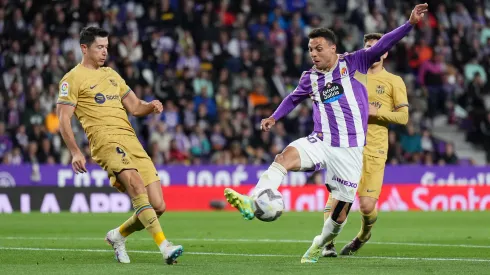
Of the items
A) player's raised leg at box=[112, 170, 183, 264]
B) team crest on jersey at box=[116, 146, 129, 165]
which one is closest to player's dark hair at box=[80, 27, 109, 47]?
team crest on jersey at box=[116, 146, 129, 165]

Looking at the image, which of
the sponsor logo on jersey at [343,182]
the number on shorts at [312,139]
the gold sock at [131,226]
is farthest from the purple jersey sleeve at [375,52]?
the gold sock at [131,226]

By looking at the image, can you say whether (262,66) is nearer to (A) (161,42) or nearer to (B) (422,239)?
(A) (161,42)

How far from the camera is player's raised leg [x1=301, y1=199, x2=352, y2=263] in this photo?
10.5m

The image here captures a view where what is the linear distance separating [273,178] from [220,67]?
17.2 meters

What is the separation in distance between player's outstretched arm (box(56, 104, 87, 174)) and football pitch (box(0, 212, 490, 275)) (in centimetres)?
97

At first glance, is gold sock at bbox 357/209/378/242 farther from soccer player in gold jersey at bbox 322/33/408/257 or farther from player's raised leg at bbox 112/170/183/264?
player's raised leg at bbox 112/170/183/264

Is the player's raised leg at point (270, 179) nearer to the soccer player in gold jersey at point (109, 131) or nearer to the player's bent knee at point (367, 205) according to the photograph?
the soccer player in gold jersey at point (109, 131)

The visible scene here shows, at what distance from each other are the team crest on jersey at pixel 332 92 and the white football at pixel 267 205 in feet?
4.55

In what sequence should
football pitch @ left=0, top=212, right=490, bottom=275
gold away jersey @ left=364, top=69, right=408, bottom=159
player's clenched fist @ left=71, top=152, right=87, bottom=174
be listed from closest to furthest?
football pitch @ left=0, top=212, right=490, bottom=275 < player's clenched fist @ left=71, top=152, right=87, bottom=174 < gold away jersey @ left=364, top=69, right=408, bottom=159

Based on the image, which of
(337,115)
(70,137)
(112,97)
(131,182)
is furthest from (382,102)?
(70,137)

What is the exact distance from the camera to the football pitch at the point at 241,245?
971 cm

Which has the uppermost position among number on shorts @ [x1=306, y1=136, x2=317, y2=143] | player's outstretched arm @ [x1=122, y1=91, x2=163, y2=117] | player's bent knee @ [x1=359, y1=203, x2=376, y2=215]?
player's outstretched arm @ [x1=122, y1=91, x2=163, y2=117]

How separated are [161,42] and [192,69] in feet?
3.46

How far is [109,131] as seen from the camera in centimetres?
1055
